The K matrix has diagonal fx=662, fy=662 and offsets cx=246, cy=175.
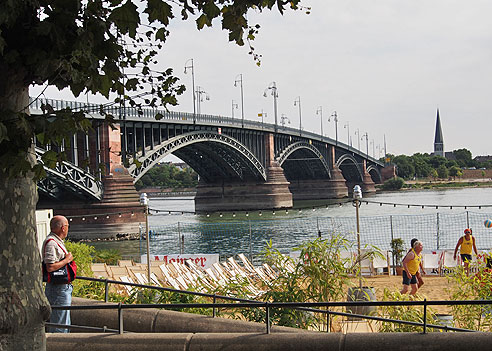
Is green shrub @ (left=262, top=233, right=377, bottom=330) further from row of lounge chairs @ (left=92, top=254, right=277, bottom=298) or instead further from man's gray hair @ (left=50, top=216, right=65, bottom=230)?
row of lounge chairs @ (left=92, top=254, right=277, bottom=298)

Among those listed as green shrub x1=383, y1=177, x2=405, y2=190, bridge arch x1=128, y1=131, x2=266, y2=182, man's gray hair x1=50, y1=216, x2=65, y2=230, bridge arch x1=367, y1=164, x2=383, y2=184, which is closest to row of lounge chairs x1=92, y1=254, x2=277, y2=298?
man's gray hair x1=50, y1=216, x2=65, y2=230

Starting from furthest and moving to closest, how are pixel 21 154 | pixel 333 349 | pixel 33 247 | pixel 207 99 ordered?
pixel 207 99, pixel 333 349, pixel 33 247, pixel 21 154

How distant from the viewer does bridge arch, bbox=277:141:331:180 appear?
277ft

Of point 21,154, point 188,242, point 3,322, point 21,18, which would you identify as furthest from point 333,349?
point 188,242

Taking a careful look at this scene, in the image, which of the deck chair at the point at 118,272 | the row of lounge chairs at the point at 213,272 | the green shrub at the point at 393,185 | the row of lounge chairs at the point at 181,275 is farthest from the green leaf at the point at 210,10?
the green shrub at the point at 393,185

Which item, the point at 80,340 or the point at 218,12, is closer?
the point at 218,12

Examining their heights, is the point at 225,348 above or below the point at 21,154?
below

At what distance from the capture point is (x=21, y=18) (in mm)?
3775

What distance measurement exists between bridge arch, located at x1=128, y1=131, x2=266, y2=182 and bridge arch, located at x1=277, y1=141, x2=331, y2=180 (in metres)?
14.7

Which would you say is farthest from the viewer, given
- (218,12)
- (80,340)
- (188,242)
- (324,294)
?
(188,242)

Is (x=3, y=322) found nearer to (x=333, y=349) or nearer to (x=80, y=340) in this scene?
(x=80, y=340)

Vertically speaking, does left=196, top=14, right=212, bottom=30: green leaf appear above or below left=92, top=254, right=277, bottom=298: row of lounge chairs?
above

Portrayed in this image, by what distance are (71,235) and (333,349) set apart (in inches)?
1460

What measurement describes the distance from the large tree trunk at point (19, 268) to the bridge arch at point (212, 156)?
1545 inches
